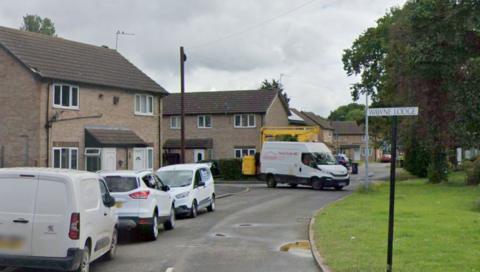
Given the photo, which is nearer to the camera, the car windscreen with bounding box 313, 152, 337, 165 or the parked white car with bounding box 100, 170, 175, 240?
the parked white car with bounding box 100, 170, 175, 240

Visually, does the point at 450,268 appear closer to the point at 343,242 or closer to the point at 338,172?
the point at 343,242

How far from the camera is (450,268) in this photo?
981cm

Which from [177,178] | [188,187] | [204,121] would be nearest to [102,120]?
[177,178]

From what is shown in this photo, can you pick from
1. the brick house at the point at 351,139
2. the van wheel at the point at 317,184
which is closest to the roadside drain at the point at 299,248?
the van wheel at the point at 317,184

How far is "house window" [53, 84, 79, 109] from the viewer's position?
1187 inches

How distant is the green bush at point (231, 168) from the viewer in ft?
150

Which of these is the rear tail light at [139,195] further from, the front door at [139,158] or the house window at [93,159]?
the front door at [139,158]

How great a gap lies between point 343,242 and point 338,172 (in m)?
23.2

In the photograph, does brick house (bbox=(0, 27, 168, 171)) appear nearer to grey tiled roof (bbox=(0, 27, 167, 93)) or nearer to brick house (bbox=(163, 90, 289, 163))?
grey tiled roof (bbox=(0, 27, 167, 93))

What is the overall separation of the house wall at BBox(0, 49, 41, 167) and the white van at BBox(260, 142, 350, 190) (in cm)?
1446

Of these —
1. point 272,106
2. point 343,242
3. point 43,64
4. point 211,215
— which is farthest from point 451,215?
point 272,106

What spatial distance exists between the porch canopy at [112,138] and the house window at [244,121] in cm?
2196

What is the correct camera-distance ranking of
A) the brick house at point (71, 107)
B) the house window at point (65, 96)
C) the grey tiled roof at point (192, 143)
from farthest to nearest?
the grey tiled roof at point (192, 143) → the house window at point (65, 96) → the brick house at point (71, 107)

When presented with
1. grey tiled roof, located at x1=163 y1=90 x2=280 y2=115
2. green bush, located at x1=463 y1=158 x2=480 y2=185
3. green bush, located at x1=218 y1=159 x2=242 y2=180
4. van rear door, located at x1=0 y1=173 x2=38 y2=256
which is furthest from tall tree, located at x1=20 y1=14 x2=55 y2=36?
van rear door, located at x1=0 y1=173 x2=38 y2=256
